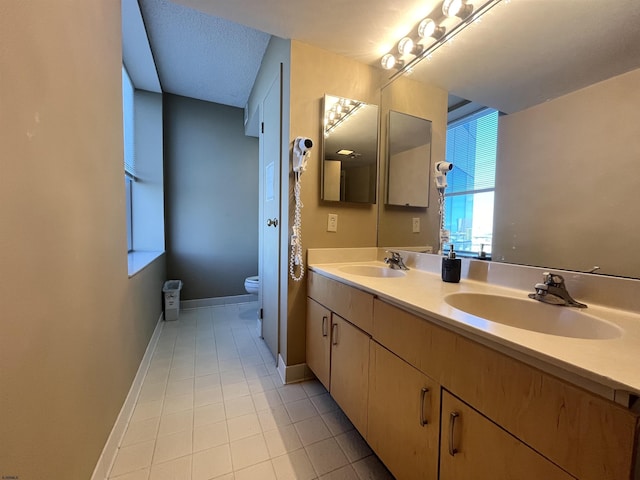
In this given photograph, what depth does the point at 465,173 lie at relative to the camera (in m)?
Result: 1.45

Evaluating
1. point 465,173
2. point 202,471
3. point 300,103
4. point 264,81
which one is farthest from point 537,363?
point 264,81

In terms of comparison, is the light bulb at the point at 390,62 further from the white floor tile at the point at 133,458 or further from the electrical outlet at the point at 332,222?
the white floor tile at the point at 133,458

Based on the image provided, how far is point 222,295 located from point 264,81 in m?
2.58

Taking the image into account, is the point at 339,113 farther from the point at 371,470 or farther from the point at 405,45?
the point at 371,470

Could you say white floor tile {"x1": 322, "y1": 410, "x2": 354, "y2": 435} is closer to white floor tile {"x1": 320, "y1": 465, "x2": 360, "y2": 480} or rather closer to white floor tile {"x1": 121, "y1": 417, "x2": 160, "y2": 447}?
white floor tile {"x1": 320, "y1": 465, "x2": 360, "y2": 480}

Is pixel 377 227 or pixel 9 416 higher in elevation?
pixel 377 227

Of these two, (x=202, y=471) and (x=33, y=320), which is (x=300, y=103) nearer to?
(x=33, y=320)

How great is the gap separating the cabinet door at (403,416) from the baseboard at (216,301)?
2758mm

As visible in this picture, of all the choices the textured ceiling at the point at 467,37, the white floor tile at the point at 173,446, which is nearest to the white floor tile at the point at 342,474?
the white floor tile at the point at 173,446

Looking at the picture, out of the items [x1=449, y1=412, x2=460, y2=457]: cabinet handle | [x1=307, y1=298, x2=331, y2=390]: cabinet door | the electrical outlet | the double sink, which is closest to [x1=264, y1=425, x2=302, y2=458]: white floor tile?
[x1=307, y1=298, x2=331, y2=390]: cabinet door

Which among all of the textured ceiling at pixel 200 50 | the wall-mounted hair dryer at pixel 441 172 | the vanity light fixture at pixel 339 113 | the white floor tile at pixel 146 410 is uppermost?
the textured ceiling at pixel 200 50

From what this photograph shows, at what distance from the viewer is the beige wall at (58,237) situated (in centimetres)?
59

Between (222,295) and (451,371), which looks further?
(222,295)

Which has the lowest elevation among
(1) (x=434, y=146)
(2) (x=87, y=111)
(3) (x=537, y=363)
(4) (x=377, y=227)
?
(3) (x=537, y=363)
